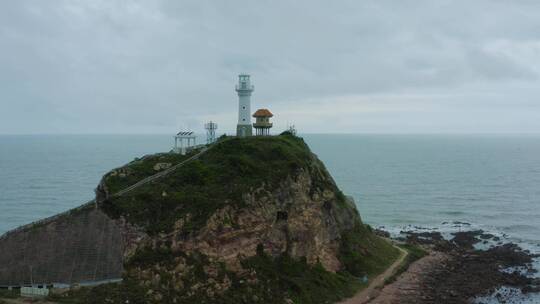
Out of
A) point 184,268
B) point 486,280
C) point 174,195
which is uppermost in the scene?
point 174,195

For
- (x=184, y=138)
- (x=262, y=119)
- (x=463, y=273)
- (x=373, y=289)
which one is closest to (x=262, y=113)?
(x=262, y=119)

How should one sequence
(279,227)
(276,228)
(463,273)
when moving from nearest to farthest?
(276,228) → (279,227) → (463,273)

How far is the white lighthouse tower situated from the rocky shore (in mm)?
23177

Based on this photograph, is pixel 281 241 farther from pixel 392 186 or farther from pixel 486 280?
pixel 392 186

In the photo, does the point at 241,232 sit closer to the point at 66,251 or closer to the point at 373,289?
the point at 66,251

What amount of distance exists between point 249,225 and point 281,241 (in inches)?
152

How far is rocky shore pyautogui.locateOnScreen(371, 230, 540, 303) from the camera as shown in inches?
1727

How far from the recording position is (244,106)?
57719 mm

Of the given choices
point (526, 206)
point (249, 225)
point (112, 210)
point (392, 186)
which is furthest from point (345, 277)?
point (392, 186)

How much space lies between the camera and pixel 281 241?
43.1m

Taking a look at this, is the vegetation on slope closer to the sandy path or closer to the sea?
the sandy path

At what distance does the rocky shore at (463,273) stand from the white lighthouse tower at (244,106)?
76.0 feet

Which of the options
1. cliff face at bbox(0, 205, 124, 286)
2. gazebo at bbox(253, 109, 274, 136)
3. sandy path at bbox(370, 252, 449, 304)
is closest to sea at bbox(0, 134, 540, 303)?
sandy path at bbox(370, 252, 449, 304)

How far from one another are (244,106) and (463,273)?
2876cm
